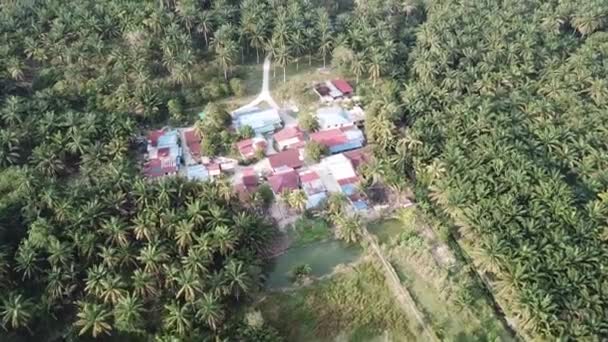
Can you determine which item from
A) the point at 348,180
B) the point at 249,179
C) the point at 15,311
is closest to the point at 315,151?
the point at 348,180

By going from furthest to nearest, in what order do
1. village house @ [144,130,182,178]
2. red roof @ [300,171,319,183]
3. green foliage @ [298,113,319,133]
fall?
green foliage @ [298,113,319,133] → village house @ [144,130,182,178] → red roof @ [300,171,319,183]

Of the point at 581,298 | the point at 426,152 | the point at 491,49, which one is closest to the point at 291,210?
the point at 426,152

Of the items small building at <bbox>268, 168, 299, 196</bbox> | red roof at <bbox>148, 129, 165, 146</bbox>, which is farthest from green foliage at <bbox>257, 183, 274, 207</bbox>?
red roof at <bbox>148, 129, 165, 146</bbox>

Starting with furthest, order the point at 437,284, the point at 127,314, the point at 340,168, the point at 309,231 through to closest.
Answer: the point at 340,168
the point at 309,231
the point at 437,284
the point at 127,314

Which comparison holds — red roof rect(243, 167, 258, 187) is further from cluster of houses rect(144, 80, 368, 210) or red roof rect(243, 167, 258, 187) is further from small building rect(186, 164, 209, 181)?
small building rect(186, 164, 209, 181)

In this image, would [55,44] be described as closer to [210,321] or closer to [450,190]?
[210,321]

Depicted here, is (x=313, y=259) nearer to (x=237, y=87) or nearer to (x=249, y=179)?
(x=249, y=179)
